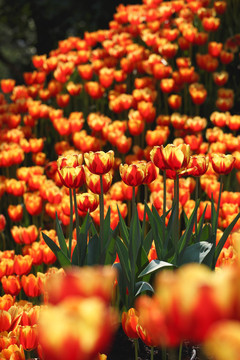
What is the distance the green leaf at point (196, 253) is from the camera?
182 centimetres

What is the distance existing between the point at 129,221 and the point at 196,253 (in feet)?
4.13

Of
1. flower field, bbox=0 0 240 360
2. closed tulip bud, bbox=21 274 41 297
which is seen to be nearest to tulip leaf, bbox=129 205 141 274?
flower field, bbox=0 0 240 360

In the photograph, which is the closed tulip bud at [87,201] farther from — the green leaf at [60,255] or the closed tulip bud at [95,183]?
the green leaf at [60,255]

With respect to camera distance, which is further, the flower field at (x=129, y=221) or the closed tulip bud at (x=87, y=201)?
the closed tulip bud at (x=87, y=201)

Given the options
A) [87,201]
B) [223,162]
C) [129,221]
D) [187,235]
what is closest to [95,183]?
[87,201]

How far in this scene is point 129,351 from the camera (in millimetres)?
1958

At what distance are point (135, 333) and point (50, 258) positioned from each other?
0.87 metres

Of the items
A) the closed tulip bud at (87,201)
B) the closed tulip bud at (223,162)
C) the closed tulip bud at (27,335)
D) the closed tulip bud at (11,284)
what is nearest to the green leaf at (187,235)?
the closed tulip bud at (223,162)

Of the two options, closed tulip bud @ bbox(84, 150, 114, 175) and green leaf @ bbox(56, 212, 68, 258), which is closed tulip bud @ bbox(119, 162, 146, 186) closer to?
closed tulip bud @ bbox(84, 150, 114, 175)

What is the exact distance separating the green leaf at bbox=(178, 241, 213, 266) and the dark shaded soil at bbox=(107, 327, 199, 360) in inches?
13.8

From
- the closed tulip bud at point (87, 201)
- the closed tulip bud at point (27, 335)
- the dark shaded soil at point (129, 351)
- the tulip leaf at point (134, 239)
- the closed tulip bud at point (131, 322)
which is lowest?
the dark shaded soil at point (129, 351)

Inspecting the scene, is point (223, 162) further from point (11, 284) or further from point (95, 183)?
point (11, 284)

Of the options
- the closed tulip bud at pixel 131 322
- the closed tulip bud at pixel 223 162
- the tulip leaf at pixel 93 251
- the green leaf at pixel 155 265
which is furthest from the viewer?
the closed tulip bud at pixel 223 162

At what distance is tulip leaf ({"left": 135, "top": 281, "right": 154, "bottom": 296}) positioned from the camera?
5.78ft
